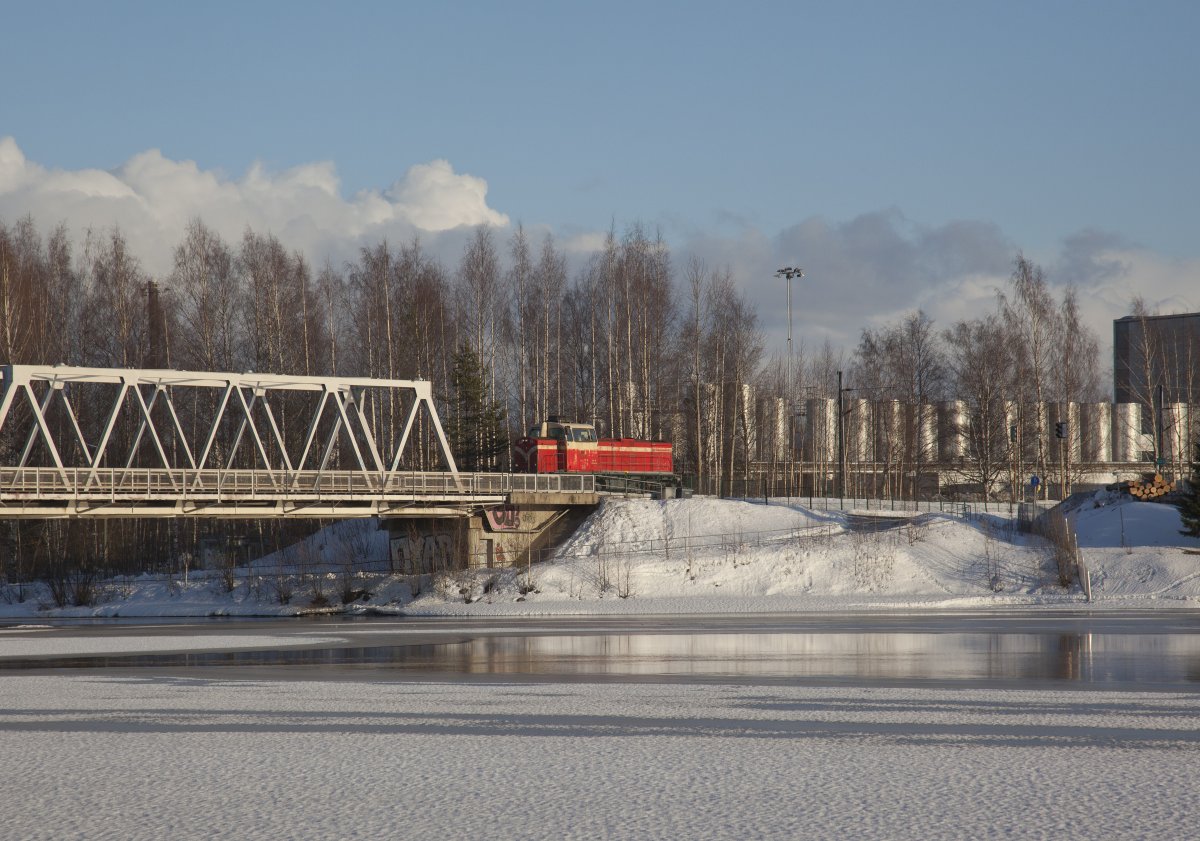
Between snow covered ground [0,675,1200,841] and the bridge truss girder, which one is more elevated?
the bridge truss girder

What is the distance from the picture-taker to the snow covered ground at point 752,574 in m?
48.1

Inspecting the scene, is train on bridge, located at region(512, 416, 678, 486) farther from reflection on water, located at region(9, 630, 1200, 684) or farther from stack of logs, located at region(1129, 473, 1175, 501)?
reflection on water, located at region(9, 630, 1200, 684)

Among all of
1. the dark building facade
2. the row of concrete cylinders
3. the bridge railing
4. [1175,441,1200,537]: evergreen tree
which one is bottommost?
[1175,441,1200,537]: evergreen tree

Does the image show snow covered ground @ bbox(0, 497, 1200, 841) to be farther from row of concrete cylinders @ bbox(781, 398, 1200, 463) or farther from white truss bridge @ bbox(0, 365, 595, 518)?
row of concrete cylinders @ bbox(781, 398, 1200, 463)

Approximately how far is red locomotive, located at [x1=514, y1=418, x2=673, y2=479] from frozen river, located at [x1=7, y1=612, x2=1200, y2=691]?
77.6ft

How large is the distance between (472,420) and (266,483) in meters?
15.5

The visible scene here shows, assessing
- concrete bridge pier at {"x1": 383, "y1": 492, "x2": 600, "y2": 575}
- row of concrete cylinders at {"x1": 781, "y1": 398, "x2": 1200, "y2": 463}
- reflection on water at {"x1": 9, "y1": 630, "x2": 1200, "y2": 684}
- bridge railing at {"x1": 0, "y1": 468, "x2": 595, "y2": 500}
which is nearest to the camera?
reflection on water at {"x1": 9, "y1": 630, "x2": 1200, "y2": 684}

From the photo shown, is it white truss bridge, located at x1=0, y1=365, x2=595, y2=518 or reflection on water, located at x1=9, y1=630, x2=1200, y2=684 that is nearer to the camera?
reflection on water, located at x1=9, y1=630, x2=1200, y2=684

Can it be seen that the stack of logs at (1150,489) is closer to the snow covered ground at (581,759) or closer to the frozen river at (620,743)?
the frozen river at (620,743)

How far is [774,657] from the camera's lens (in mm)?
25453

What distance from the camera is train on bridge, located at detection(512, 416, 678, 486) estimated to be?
215 feet

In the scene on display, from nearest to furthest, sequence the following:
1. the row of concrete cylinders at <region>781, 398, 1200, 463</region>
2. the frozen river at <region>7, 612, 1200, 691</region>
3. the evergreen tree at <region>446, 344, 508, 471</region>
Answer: the frozen river at <region>7, 612, 1200, 691</region> < the evergreen tree at <region>446, 344, 508, 471</region> < the row of concrete cylinders at <region>781, 398, 1200, 463</region>

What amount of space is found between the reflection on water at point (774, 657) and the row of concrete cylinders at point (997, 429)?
4733cm

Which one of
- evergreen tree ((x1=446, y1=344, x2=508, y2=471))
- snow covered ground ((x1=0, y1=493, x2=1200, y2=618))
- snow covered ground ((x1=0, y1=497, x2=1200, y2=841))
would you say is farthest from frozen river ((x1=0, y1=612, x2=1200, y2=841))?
evergreen tree ((x1=446, y1=344, x2=508, y2=471))
